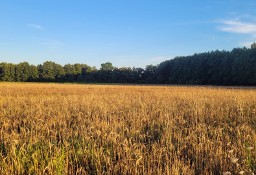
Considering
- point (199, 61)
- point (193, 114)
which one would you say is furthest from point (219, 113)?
point (199, 61)

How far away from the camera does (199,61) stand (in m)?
88.6

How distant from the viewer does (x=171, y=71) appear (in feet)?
321

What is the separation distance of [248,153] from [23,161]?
3.58 meters

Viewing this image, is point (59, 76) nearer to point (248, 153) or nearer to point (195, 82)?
point (195, 82)

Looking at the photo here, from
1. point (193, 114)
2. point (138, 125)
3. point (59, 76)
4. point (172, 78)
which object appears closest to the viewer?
point (138, 125)

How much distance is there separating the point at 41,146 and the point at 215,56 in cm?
8458

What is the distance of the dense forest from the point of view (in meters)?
72.1

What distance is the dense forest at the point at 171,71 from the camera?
72.1 m

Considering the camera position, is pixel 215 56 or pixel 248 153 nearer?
pixel 248 153

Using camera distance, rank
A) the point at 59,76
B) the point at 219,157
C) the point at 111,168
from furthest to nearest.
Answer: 1. the point at 59,76
2. the point at 219,157
3. the point at 111,168

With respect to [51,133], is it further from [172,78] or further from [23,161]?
[172,78]

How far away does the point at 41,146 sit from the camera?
5488 mm

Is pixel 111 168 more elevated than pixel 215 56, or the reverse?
pixel 215 56

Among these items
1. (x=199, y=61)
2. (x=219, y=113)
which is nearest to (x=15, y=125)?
(x=219, y=113)
